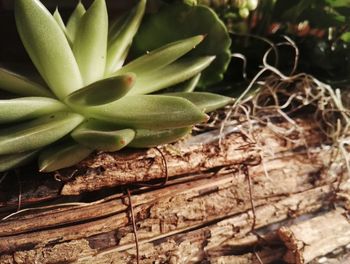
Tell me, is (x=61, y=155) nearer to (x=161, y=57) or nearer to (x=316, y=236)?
(x=161, y=57)

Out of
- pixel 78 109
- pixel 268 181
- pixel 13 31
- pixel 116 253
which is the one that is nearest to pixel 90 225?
pixel 116 253

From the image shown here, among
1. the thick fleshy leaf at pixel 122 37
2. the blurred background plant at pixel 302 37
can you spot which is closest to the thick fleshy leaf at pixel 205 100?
the thick fleshy leaf at pixel 122 37

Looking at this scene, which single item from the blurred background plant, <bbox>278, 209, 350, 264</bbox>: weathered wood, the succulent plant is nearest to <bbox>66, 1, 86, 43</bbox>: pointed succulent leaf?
the succulent plant

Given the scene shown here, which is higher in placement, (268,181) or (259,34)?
(259,34)

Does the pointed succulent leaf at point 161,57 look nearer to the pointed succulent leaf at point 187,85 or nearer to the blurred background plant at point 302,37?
the pointed succulent leaf at point 187,85

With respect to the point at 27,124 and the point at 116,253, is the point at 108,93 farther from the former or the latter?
the point at 116,253

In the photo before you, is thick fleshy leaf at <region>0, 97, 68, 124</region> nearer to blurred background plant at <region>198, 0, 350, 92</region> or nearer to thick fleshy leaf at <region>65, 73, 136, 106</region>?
thick fleshy leaf at <region>65, 73, 136, 106</region>

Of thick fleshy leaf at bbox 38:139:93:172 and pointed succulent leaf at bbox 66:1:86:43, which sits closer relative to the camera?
thick fleshy leaf at bbox 38:139:93:172

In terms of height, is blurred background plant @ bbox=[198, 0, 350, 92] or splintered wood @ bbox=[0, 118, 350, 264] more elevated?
blurred background plant @ bbox=[198, 0, 350, 92]
